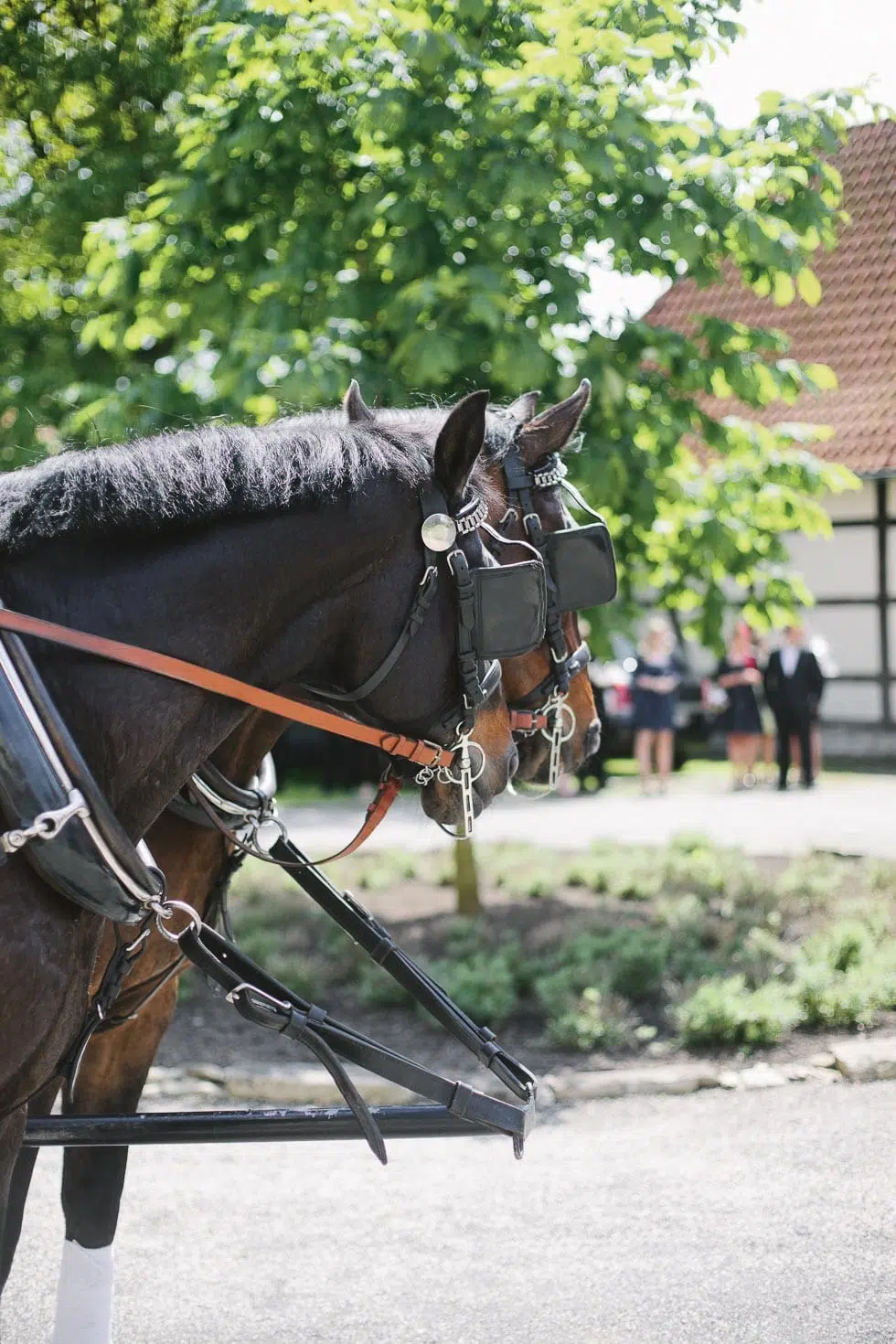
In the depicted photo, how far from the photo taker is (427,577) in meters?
2.14

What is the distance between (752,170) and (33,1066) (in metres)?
4.78

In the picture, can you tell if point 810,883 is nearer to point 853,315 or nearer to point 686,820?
point 853,315

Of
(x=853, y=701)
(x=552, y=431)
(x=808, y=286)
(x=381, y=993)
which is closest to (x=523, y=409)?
(x=552, y=431)

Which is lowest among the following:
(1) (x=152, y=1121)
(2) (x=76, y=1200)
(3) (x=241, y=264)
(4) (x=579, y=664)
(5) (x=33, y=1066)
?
(2) (x=76, y=1200)

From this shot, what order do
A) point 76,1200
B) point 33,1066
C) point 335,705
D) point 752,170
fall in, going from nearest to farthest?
1. point 33,1066
2. point 335,705
3. point 76,1200
4. point 752,170

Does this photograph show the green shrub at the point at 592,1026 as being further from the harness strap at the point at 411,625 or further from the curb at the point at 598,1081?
the harness strap at the point at 411,625

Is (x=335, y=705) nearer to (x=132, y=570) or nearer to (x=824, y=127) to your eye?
(x=132, y=570)

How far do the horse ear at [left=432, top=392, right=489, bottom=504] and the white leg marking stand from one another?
1.79 m

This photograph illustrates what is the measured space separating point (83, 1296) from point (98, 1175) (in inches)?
11.7

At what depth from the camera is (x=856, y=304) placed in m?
5.86

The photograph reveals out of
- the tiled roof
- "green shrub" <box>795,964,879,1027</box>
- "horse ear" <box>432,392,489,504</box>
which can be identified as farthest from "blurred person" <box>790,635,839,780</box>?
"horse ear" <box>432,392,489,504</box>

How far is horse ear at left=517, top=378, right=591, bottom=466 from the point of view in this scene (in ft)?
8.95

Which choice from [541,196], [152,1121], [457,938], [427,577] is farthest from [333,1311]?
[541,196]

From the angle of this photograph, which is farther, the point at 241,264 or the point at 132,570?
the point at 241,264
